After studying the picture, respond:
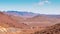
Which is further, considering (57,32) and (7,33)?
(7,33)

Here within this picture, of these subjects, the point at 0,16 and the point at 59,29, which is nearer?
the point at 59,29

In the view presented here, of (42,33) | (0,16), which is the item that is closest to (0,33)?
(42,33)

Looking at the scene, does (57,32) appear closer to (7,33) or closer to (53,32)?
(53,32)

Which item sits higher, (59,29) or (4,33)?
(59,29)

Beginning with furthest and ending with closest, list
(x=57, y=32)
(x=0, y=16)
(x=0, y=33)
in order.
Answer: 1. (x=0, y=16)
2. (x=0, y=33)
3. (x=57, y=32)

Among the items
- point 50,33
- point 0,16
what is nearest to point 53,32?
point 50,33

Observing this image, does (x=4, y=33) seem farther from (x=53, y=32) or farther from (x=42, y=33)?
(x=53, y=32)

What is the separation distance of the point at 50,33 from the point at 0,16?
2477 inches

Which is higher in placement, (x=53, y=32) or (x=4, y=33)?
(x=53, y=32)

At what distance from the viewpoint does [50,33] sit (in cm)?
4006

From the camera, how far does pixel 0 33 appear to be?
52.6m

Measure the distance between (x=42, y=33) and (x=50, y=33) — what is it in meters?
2.88

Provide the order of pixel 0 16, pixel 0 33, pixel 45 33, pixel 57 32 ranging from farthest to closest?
pixel 0 16 → pixel 0 33 → pixel 45 33 → pixel 57 32

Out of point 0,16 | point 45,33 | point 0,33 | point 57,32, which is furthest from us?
point 0,16
